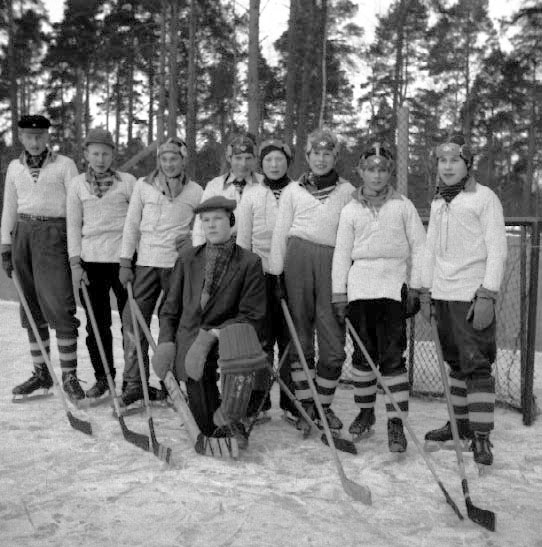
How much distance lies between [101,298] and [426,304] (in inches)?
97.9

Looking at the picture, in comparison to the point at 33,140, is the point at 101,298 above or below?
below

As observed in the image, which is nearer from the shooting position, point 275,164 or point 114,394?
point 275,164

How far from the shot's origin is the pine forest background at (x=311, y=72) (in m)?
19.1

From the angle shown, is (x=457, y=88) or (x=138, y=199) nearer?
(x=138, y=199)

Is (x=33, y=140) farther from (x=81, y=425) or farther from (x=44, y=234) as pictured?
(x=81, y=425)

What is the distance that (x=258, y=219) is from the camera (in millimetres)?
4203

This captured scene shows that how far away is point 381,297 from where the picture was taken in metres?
3.66

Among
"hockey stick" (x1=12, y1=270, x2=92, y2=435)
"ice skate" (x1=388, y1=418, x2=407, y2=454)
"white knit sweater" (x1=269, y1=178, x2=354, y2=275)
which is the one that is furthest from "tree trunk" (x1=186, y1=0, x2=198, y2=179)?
"ice skate" (x1=388, y1=418, x2=407, y2=454)

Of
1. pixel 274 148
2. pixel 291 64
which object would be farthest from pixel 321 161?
pixel 291 64

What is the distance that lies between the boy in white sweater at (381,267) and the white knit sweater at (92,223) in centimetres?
183

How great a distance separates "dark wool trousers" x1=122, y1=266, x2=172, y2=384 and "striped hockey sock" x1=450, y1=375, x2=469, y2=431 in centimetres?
206

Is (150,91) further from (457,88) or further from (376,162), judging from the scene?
(376,162)

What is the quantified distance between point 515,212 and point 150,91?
16.8 meters

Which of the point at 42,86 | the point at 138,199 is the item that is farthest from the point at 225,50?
the point at 138,199
